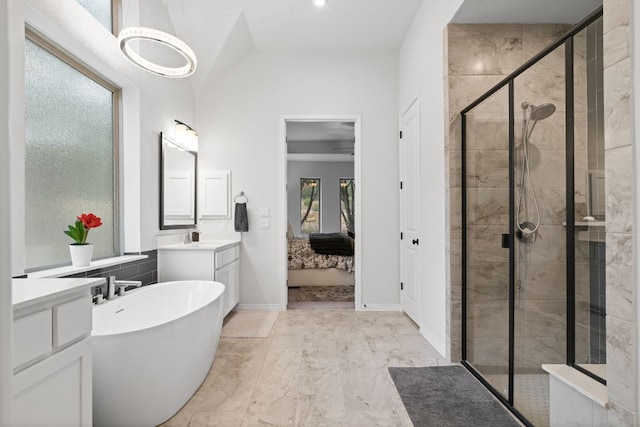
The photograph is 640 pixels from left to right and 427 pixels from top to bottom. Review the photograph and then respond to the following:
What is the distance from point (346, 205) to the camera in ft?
29.8

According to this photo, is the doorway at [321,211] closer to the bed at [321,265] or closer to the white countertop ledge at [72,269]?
the bed at [321,265]

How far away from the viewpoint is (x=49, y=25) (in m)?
1.96

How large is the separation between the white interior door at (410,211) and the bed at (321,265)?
1.08 meters

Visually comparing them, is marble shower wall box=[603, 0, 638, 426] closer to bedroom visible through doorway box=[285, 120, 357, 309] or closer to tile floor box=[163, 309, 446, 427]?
tile floor box=[163, 309, 446, 427]

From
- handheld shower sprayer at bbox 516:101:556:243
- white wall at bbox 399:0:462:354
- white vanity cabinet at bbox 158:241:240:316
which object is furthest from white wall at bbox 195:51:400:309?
handheld shower sprayer at bbox 516:101:556:243

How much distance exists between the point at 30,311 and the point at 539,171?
234 centimetres

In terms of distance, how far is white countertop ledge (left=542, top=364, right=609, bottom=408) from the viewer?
1269 mm

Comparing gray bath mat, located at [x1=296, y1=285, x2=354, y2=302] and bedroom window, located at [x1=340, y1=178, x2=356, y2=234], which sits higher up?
bedroom window, located at [x1=340, y1=178, x2=356, y2=234]

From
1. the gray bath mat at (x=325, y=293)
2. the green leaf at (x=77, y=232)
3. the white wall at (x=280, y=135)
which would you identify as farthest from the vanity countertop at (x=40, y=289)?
the gray bath mat at (x=325, y=293)

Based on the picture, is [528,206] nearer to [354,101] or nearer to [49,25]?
[354,101]

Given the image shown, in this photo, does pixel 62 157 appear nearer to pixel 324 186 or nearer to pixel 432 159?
pixel 432 159

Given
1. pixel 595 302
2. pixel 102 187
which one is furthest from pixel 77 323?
pixel 595 302

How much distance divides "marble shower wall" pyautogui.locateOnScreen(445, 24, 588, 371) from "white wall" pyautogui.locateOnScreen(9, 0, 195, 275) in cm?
253

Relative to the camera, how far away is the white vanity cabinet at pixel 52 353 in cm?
101
